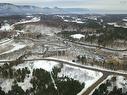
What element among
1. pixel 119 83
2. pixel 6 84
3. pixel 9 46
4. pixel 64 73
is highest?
pixel 119 83

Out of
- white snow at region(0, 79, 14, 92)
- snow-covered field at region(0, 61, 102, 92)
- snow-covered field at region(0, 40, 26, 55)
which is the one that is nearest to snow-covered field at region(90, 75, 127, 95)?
snow-covered field at region(0, 61, 102, 92)

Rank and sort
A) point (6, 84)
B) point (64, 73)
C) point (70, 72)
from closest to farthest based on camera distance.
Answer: point (6, 84), point (64, 73), point (70, 72)

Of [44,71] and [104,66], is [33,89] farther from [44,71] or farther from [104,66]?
[104,66]

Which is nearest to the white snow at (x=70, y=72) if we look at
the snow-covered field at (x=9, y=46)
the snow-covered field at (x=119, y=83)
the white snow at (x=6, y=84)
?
the white snow at (x=6, y=84)

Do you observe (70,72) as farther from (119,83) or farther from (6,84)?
(6,84)

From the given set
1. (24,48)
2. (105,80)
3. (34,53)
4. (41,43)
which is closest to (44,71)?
(105,80)

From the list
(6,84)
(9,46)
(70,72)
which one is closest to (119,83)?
(70,72)

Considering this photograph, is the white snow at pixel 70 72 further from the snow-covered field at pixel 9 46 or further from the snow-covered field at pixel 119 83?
the snow-covered field at pixel 9 46

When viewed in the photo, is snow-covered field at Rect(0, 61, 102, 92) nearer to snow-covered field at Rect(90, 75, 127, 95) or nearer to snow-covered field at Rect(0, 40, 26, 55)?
snow-covered field at Rect(90, 75, 127, 95)
